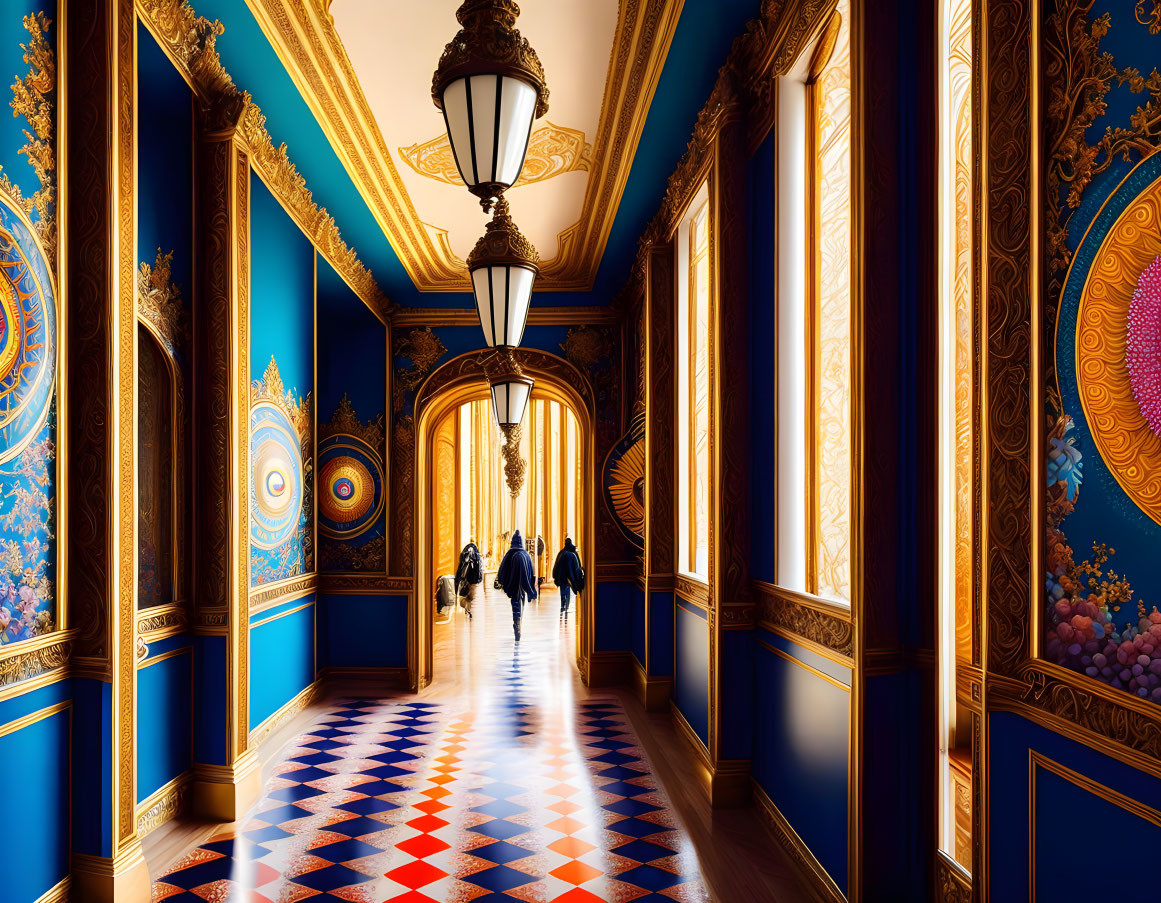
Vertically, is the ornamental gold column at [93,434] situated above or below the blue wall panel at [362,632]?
above

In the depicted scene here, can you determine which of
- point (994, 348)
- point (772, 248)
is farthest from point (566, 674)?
point (994, 348)

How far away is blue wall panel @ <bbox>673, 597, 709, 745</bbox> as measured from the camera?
18.3 ft

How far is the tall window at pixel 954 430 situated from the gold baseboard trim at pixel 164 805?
390cm

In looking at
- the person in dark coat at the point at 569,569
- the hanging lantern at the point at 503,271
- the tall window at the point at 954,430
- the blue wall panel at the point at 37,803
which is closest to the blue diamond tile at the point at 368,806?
the blue wall panel at the point at 37,803

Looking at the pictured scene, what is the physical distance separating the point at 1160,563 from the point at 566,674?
799 cm

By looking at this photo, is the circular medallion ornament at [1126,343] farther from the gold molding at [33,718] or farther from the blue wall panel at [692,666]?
the blue wall panel at [692,666]

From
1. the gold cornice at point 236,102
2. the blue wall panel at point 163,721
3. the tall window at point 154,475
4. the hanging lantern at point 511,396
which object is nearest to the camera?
the gold cornice at point 236,102

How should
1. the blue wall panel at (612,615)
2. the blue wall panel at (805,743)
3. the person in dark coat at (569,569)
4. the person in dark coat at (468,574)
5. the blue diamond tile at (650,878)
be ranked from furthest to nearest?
the person in dark coat at (468,574)
the person in dark coat at (569,569)
the blue wall panel at (612,615)
the blue diamond tile at (650,878)
the blue wall panel at (805,743)

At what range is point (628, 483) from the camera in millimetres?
8656

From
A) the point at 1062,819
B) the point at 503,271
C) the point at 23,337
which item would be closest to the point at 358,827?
the point at 23,337

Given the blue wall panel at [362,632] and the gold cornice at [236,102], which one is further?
the blue wall panel at [362,632]

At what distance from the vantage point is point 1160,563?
1670 millimetres

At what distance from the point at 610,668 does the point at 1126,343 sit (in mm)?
7492

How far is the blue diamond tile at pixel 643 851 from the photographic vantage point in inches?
160
